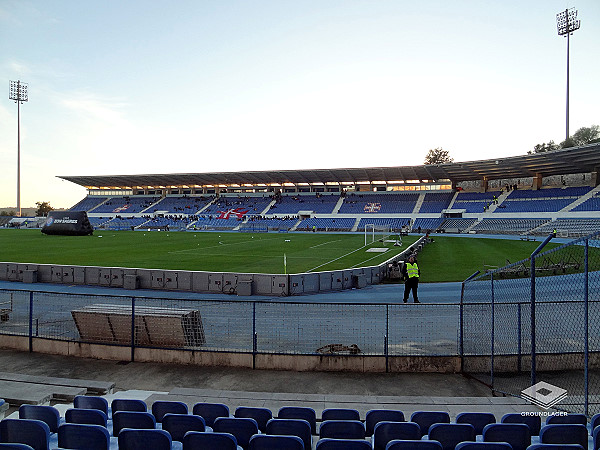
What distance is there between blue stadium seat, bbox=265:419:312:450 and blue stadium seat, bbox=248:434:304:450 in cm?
53

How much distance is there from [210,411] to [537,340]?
8.37 metres

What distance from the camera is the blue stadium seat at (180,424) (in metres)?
4.39

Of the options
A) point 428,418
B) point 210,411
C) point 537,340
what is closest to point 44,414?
point 210,411

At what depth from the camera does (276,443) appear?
370cm

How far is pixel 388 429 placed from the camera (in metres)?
4.20

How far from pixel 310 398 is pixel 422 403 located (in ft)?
5.92

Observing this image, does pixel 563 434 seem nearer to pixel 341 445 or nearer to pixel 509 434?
pixel 509 434

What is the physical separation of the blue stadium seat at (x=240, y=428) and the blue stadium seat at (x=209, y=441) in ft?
1.73

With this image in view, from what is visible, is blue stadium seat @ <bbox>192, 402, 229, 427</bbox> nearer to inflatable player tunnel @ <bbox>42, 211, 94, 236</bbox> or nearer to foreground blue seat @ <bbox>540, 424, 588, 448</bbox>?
foreground blue seat @ <bbox>540, 424, 588, 448</bbox>

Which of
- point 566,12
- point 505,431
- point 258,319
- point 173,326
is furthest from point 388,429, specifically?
point 566,12

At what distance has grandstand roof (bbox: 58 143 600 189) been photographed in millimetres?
49625

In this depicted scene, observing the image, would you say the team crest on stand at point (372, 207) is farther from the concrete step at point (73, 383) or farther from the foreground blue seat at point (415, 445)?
the foreground blue seat at point (415, 445)

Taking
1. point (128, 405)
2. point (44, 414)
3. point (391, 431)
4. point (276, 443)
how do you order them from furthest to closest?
point (128, 405), point (44, 414), point (391, 431), point (276, 443)

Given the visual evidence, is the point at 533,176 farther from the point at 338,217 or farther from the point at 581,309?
the point at 581,309
